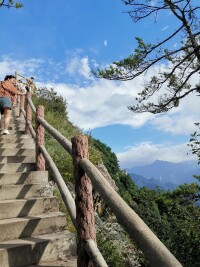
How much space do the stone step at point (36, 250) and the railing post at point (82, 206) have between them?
875mm

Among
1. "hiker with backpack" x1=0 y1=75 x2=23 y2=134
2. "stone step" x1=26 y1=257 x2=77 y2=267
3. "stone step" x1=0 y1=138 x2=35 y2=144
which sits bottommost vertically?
"stone step" x1=26 y1=257 x2=77 y2=267

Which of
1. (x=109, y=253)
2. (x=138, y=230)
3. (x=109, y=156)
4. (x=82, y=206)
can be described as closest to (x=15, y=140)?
(x=109, y=253)

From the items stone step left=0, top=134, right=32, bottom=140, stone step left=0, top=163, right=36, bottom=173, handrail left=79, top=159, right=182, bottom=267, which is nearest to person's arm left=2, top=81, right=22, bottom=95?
stone step left=0, top=134, right=32, bottom=140

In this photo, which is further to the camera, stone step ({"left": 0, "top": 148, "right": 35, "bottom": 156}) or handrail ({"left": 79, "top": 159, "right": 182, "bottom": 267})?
stone step ({"left": 0, "top": 148, "right": 35, "bottom": 156})

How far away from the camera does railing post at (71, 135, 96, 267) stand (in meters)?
3.03

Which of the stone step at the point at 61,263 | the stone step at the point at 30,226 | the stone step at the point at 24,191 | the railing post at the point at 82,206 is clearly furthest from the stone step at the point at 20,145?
the railing post at the point at 82,206

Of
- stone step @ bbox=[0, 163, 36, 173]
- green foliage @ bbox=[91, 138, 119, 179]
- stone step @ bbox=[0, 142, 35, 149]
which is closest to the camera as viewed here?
stone step @ bbox=[0, 163, 36, 173]

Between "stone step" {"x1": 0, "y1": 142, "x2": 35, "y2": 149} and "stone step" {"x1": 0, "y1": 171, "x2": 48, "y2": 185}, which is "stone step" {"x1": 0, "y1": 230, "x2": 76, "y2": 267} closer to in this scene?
"stone step" {"x1": 0, "y1": 171, "x2": 48, "y2": 185}

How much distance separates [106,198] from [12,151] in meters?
5.15

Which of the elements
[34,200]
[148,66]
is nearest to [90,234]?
[34,200]

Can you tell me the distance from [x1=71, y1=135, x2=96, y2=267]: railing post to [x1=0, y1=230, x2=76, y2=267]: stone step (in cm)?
87

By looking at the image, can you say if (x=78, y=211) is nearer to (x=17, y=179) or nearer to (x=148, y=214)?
(x=17, y=179)

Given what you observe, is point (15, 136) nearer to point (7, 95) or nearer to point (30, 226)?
point (7, 95)

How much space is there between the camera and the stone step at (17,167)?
239 inches
